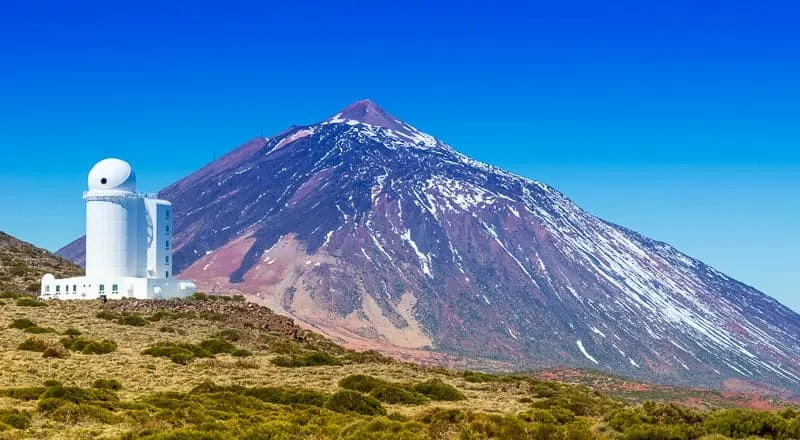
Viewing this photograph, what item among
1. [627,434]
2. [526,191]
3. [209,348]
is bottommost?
[627,434]

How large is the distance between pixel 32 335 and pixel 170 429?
19.2m

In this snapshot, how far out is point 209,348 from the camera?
41.4m

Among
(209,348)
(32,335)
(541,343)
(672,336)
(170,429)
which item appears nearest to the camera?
(170,429)

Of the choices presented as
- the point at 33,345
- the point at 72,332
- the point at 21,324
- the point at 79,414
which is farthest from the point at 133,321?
the point at 79,414

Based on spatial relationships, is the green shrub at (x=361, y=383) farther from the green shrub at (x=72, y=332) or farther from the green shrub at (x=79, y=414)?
the green shrub at (x=72, y=332)

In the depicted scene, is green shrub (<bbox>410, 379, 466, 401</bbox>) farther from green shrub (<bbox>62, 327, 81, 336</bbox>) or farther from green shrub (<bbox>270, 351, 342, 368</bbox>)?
green shrub (<bbox>62, 327, 81, 336</bbox>)

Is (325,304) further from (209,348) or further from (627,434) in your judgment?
(627,434)

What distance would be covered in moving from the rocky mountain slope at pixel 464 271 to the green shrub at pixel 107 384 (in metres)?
78.8

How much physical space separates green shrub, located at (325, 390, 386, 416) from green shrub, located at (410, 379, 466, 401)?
4434 mm

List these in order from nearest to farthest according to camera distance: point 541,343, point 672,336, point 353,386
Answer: point 353,386 → point 541,343 → point 672,336

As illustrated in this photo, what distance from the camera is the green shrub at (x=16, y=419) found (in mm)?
21406

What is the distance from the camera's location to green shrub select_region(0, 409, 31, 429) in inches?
843

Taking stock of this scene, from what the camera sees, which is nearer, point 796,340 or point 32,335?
point 32,335

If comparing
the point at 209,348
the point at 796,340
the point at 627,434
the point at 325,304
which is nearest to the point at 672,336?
the point at 796,340
